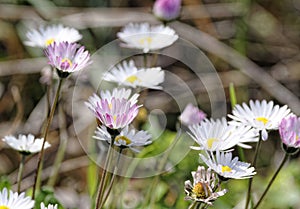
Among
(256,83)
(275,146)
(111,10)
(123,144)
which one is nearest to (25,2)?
(111,10)

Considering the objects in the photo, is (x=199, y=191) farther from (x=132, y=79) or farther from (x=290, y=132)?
(x=132, y=79)

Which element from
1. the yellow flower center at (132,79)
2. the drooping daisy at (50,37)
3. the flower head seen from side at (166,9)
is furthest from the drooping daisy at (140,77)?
the flower head seen from side at (166,9)

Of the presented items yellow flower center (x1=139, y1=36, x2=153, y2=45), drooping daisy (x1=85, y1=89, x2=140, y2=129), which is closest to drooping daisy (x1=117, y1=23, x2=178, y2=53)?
yellow flower center (x1=139, y1=36, x2=153, y2=45)

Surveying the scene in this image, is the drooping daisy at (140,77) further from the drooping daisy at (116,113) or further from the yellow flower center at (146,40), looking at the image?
the drooping daisy at (116,113)

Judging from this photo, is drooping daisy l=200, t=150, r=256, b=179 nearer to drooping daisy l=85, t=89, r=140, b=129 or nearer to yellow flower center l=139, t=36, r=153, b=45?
drooping daisy l=85, t=89, r=140, b=129

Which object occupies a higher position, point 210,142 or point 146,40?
point 146,40

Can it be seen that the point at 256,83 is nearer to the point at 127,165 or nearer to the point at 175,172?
the point at 175,172

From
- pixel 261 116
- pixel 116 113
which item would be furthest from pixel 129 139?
pixel 261 116
